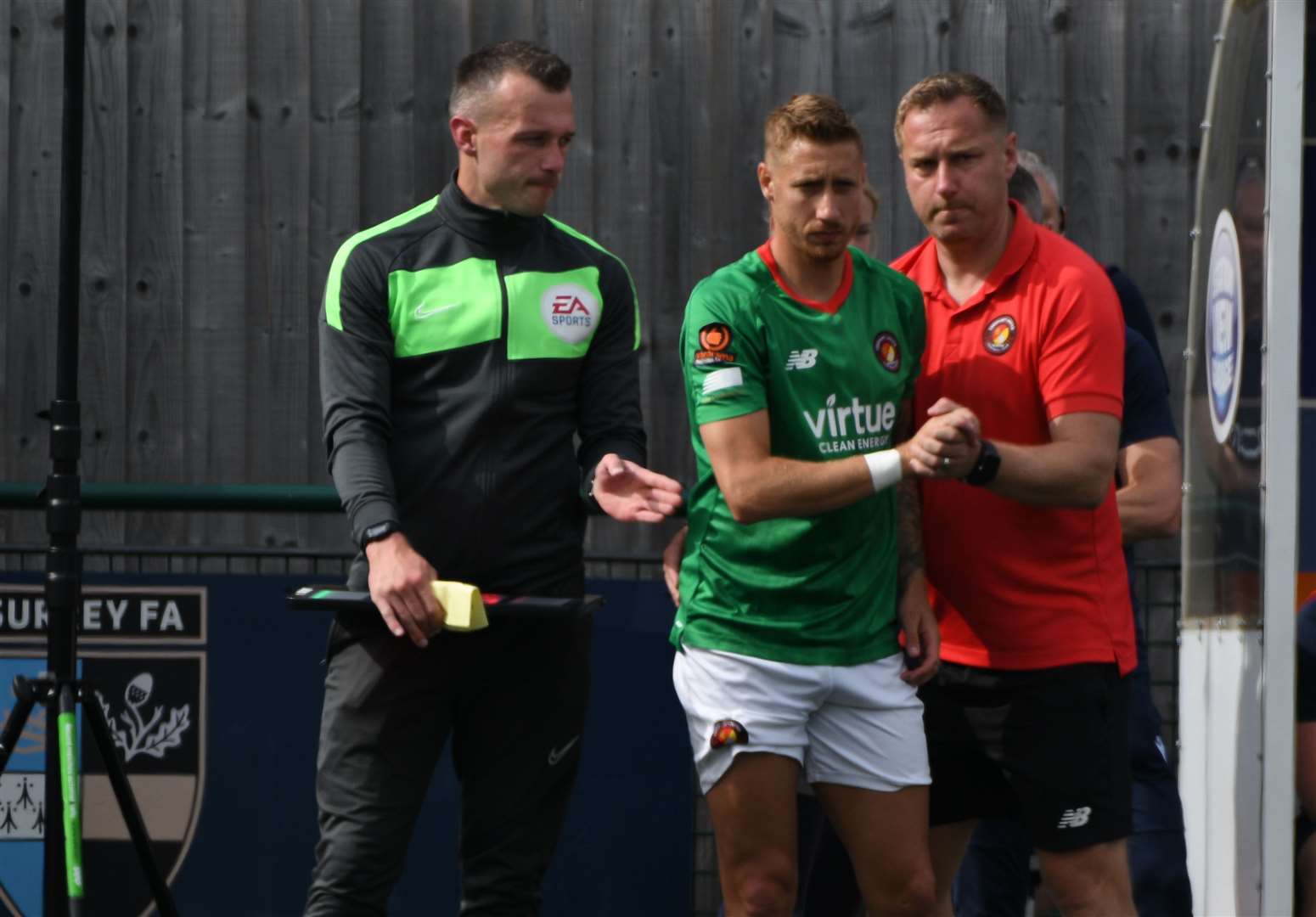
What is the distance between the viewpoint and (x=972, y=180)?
3.79 metres

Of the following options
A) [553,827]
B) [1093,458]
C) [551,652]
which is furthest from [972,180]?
[553,827]

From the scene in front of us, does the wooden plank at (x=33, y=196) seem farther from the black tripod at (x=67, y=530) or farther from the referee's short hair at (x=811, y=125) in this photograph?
the referee's short hair at (x=811, y=125)

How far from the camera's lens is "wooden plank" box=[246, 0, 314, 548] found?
237 inches

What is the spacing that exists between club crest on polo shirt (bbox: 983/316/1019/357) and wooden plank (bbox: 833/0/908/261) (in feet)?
7.40

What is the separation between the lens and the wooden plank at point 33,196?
6039 millimetres

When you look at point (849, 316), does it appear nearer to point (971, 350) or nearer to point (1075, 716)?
point (971, 350)

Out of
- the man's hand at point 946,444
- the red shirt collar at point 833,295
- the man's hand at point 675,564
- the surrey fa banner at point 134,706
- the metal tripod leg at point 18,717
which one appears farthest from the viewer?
the surrey fa banner at point 134,706

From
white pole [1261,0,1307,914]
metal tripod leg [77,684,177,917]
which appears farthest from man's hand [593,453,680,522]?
metal tripod leg [77,684,177,917]

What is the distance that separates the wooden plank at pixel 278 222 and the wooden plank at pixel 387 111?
0.62 ft

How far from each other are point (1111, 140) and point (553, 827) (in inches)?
128

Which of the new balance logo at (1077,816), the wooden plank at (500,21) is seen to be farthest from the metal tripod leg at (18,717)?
the wooden plank at (500,21)

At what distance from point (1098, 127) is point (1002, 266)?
243 cm

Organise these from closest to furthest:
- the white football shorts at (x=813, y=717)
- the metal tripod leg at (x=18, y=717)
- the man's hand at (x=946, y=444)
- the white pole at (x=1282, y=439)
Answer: the man's hand at (x=946, y=444) → the white pole at (x=1282, y=439) → the white football shorts at (x=813, y=717) → the metal tripod leg at (x=18, y=717)

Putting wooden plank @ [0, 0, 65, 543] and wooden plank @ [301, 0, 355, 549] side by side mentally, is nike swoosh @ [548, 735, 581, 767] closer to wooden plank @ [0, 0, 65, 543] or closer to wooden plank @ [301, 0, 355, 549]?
wooden plank @ [301, 0, 355, 549]
